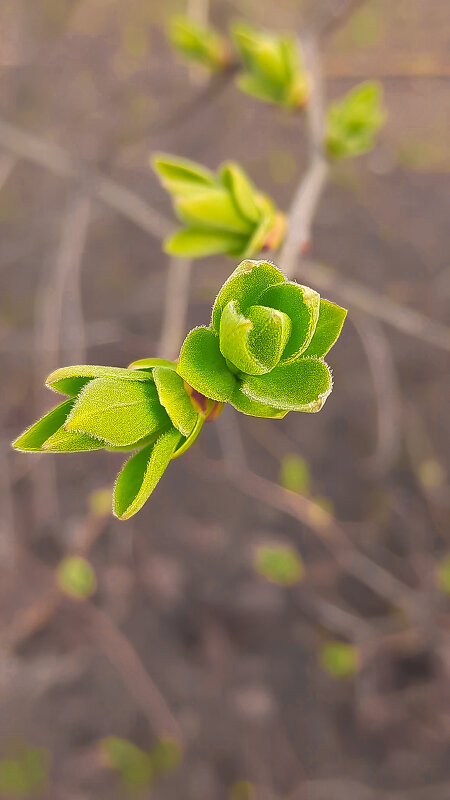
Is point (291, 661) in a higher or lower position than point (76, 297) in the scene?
lower

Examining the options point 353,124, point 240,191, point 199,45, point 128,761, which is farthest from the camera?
point 128,761

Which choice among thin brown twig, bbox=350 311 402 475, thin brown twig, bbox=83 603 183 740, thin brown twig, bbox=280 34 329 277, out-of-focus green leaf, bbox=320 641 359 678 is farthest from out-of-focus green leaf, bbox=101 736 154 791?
thin brown twig, bbox=280 34 329 277

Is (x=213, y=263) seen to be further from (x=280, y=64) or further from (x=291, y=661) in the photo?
(x=291, y=661)

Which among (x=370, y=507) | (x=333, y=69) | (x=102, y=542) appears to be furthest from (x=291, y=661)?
(x=333, y=69)

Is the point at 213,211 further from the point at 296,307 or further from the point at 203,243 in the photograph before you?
the point at 296,307

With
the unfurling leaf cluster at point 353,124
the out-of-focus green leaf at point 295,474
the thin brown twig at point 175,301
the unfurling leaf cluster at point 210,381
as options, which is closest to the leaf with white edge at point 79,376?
the unfurling leaf cluster at point 210,381

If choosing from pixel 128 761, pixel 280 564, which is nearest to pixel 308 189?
pixel 280 564
